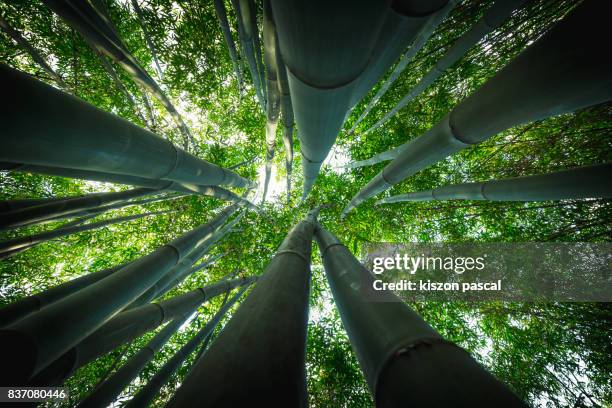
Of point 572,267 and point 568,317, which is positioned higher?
point 572,267

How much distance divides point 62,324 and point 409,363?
1.98 m

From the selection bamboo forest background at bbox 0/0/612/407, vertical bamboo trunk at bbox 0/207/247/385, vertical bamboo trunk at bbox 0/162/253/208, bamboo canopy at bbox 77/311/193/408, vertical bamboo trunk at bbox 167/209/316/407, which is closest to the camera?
vertical bamboo trunk at bbox 167/209/316/407

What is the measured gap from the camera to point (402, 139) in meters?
6.16

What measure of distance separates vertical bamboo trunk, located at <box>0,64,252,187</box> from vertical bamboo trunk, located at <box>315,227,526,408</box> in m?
1.45

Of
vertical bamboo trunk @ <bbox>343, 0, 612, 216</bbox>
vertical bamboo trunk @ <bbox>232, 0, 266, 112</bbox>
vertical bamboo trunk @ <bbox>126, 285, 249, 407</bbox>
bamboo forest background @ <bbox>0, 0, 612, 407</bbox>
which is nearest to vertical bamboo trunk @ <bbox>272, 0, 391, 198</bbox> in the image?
vertical bamboo trunk @ <bbox>343, 0, 612, 216</bbox>

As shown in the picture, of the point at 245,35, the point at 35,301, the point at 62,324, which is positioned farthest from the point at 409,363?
the point at 35,301

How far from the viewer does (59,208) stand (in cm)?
232

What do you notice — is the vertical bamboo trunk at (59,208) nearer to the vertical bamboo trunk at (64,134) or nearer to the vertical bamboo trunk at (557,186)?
the vertical bamboo trunk at (64,134)

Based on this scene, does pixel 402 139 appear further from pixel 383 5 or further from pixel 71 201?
pixel 71 201

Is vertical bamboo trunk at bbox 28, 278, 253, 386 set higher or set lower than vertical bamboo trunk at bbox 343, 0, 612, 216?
lower

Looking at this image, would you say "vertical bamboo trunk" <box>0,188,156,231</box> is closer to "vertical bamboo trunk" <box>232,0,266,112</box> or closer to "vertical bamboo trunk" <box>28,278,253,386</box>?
"vertical bamboo trunk" <box>28,278,253,386</box>

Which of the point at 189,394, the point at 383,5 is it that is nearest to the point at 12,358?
the point at 189,394

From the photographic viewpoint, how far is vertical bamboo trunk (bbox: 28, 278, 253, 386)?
1986 millimetres

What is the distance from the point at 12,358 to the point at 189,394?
54.8 inches
